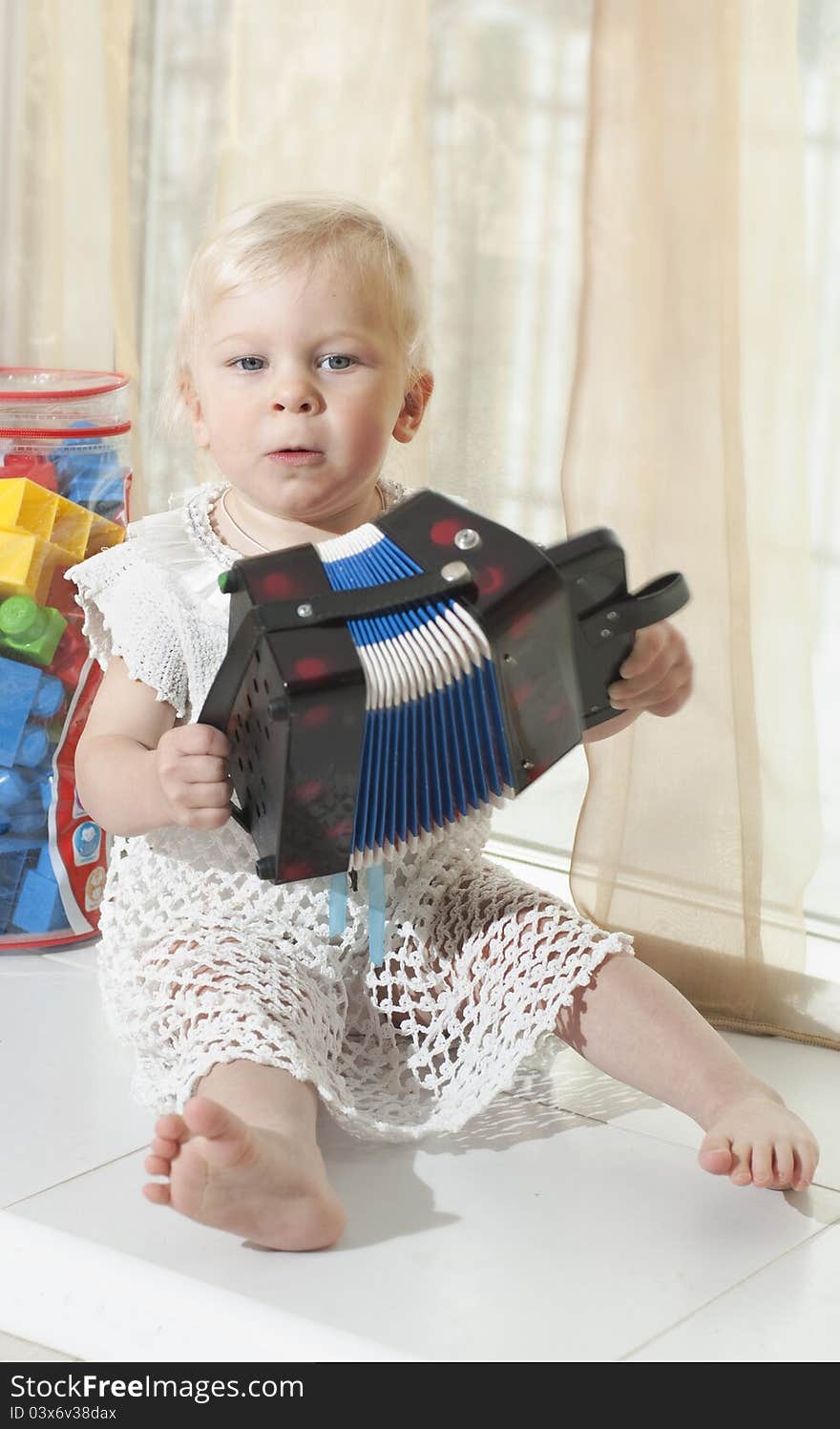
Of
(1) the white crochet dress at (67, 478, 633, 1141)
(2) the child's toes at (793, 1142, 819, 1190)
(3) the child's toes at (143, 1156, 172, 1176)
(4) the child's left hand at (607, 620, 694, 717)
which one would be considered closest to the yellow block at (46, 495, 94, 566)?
(1) the white crochet dress at (67, 478, 633, 1141)

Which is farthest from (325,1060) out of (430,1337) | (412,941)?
(430,1337)

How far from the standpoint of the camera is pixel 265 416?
105 cm

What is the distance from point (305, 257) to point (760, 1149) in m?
0.59

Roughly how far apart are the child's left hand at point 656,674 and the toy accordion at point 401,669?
35mm

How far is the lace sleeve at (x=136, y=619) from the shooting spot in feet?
3.50

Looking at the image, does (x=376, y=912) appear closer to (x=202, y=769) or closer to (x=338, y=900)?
(x=338, y=900)

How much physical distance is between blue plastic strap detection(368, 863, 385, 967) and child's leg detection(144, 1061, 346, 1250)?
12 cm

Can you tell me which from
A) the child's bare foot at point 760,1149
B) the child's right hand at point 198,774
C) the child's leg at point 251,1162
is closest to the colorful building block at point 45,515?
the child's right hand at point 198,774

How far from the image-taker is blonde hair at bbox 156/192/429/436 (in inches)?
41.7

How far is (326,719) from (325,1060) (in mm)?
260

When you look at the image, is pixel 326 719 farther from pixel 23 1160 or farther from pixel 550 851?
pixel 550 851

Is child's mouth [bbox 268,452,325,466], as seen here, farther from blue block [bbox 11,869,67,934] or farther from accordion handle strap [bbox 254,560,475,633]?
blue block [bbox 11,869,67,934]

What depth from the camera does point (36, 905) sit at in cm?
134

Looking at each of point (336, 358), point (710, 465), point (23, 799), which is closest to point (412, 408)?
point (336, 358)
